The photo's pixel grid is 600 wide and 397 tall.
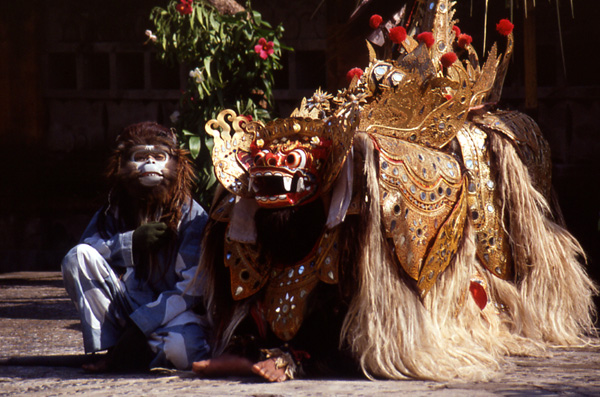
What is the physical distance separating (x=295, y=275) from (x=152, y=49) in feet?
15.3

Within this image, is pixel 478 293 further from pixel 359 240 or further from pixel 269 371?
pixel 269 371

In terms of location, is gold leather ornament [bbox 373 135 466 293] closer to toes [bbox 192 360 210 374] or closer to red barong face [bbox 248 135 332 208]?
red barong face [bbox 248 135 332 208]

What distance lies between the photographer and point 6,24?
7773 millimetres

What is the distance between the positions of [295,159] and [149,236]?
73 centimetres

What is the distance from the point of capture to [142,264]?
380cm

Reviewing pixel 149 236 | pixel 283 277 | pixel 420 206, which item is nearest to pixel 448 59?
pixel 420 206

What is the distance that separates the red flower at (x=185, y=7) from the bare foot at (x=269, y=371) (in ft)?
8.99

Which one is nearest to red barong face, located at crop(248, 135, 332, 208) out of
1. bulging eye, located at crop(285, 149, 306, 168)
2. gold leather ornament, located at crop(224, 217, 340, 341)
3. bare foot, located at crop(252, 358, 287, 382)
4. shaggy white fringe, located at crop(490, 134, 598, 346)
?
bulging eye, located at crop(285, 149, 306, 168)

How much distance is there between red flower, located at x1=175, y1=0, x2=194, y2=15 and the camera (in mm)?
5371

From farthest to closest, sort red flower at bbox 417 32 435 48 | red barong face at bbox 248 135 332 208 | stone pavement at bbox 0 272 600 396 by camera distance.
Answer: red flower at bbox 417 32 435 48 < red barong face at bbox 248 135 332 208 < stone pavement at bbox 0 272 600 396

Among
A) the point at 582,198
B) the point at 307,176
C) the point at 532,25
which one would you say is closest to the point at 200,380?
the point at 307,176

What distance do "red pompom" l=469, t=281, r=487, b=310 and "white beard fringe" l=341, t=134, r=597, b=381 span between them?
0.03 meters

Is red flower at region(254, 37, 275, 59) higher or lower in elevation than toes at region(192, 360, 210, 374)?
higher

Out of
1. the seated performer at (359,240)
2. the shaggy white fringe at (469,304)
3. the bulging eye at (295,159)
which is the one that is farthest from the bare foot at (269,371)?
the bulging eye at (295,159)
